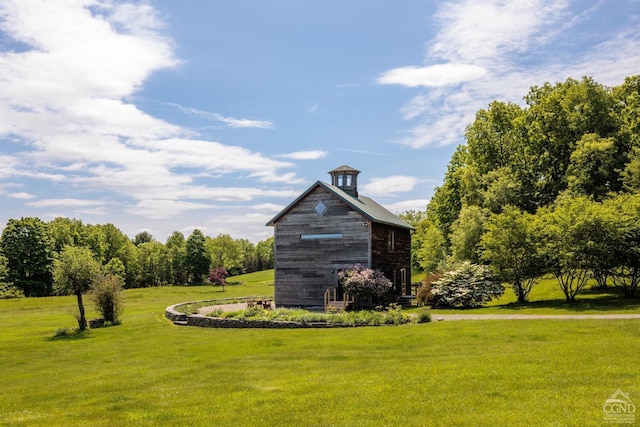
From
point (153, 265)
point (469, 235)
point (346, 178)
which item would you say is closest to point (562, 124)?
point (469, 235)

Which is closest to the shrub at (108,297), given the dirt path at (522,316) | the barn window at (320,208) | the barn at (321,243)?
the barn at (321,243)

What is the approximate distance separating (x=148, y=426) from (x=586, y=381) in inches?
370

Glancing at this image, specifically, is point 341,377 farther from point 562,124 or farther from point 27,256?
point 27,256

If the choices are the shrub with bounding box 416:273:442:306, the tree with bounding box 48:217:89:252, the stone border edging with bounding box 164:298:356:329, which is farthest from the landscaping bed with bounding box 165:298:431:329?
the tree with bounding box 48:217:89:252

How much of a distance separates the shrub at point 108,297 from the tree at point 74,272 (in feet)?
2.90

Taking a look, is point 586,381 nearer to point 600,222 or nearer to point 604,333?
point 604,333

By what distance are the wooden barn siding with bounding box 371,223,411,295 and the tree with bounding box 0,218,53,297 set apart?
179ft

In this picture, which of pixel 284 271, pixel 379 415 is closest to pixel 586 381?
pixel 379 415

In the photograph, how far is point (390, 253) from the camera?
36688 mm

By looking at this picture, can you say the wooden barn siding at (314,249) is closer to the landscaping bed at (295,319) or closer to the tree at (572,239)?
the landscaping bed at (295,319)

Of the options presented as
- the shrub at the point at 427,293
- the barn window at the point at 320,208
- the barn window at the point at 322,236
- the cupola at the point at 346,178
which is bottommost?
the shrub at the point at 427,293

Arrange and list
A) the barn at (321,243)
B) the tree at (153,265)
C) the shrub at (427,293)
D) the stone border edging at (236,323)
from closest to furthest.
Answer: the stone border edging at (236,323), the shrub at (427,293), the barn at (321,243), the tree at (153,265)

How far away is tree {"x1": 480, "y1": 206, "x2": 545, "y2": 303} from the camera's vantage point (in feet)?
95.0

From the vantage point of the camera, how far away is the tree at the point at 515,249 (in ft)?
95.0
